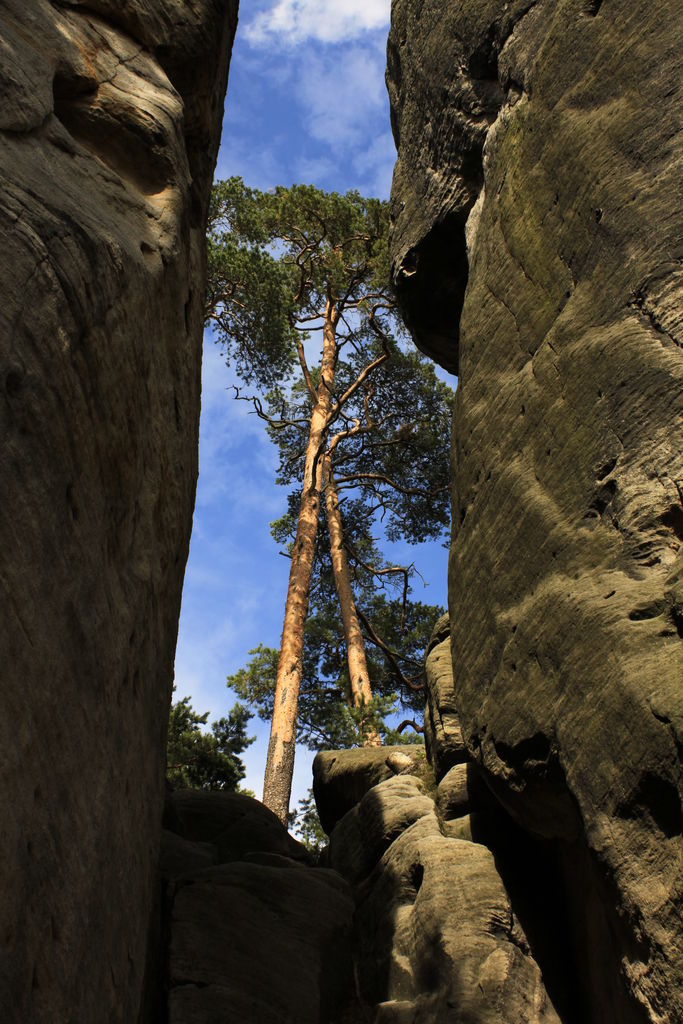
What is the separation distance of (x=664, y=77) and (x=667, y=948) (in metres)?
6.30

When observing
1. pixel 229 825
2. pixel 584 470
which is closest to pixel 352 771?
pixel 229 825

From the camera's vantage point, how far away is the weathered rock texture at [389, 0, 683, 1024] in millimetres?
5594

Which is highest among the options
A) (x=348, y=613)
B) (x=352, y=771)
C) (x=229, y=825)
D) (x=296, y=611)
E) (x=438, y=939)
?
(x=348, y=613)

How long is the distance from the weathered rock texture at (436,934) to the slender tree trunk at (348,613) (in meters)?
5.71

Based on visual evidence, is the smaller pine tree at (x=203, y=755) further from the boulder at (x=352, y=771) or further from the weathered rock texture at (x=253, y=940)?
the weathered rock texture at (x=253, y=940)

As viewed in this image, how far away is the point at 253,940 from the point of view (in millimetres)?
8141

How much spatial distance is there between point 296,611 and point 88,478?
11756mm

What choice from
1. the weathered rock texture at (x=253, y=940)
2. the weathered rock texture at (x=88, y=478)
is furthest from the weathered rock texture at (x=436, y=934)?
the weathered rock texture at (x=88, y=478)

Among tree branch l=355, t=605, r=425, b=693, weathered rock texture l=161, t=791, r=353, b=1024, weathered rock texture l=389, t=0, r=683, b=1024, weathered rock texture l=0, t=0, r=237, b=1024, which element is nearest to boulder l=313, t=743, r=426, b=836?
weathered rock texture l=161, t=791, r=353, b=1024

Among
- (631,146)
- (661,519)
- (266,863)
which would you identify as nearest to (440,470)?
(266,863)

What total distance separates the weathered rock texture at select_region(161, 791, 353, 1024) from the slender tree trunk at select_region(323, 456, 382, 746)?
6.06m

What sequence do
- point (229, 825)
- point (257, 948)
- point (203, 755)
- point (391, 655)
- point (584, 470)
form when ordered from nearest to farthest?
point (584, 470), point (257, 948), point (229, 825), point (203, 755), point (391, 655)

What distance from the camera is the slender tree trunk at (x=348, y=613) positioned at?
55.8 feet

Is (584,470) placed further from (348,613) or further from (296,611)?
(348,613)
